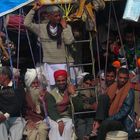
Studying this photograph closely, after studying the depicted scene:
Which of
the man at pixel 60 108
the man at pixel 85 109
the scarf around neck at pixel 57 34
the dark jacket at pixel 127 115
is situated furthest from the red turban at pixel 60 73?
the dark jacket at pixel 127 115

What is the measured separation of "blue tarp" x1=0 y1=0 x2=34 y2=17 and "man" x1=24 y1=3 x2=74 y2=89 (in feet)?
0.66

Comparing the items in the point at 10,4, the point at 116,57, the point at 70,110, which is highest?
the point at 10,4

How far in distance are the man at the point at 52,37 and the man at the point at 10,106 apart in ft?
2.76

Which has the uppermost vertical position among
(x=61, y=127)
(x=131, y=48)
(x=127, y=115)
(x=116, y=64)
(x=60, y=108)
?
(x=131, y=48)

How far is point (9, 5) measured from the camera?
10344 millimetres

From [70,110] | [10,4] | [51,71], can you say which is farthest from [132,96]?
[10,4]

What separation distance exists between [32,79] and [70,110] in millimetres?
853

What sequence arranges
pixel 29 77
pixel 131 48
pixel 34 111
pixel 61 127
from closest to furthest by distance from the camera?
1. pixel 61 127
2. pixel 34 111
3. pixel 29 77
4. pixel 131 48

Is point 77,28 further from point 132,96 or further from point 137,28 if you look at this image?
point 132,96

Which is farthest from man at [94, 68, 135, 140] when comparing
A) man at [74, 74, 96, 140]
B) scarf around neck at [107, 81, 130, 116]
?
man at [74, 74, 96, 140]

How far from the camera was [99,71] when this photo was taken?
1077 cm

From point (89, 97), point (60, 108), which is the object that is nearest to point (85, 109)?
point (89, 97)

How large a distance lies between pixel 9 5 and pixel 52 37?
83 centimetres

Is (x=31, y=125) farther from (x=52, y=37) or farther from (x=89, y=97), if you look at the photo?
(x=52, y=37)
